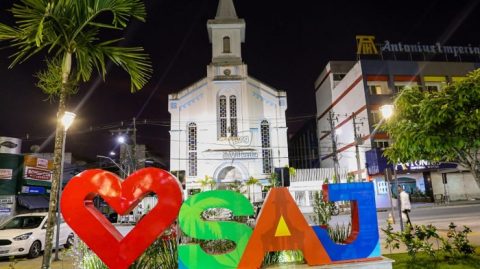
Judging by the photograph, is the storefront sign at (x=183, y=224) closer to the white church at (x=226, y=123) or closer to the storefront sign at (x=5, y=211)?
the storefront sign at (x=5, y=211)

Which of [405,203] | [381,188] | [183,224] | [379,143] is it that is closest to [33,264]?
[183,224]

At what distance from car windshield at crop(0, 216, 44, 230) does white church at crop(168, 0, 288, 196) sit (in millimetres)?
18635

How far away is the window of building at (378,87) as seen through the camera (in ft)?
117

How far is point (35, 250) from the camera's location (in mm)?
11609

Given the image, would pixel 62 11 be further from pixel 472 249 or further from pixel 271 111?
pixel 271 111

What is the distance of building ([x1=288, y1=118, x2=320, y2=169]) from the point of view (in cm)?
5325

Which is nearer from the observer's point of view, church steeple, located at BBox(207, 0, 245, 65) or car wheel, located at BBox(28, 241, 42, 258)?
car wheel, located at BBox(28, 241, 42, 258)

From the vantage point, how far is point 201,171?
31.6 meters

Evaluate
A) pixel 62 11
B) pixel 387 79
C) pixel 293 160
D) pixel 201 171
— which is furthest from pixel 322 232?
pixel 293 160

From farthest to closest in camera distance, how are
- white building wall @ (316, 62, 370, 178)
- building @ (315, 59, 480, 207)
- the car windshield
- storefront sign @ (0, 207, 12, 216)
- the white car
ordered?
white building wall @ (316, 62, 370, 178) < building @ (315, 59, 480, 207) < storefront sign @ (0, 207, 12, 216) < the car windshield < the white car

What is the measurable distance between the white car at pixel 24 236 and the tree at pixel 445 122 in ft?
35.1

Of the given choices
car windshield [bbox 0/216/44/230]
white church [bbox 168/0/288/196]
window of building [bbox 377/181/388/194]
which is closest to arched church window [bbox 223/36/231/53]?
white church [bbox 168/0/288/196]

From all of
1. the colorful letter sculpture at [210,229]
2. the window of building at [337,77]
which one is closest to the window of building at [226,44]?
the window of building at [337,77]

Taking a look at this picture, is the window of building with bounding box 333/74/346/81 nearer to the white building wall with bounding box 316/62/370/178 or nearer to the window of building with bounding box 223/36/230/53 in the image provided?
the white building wall with bounding box 316/62/370/178
